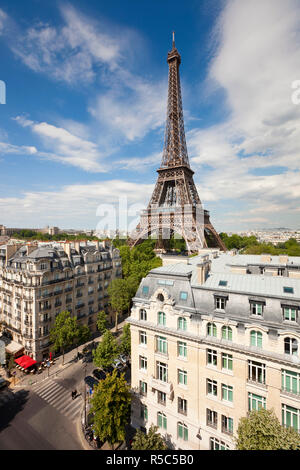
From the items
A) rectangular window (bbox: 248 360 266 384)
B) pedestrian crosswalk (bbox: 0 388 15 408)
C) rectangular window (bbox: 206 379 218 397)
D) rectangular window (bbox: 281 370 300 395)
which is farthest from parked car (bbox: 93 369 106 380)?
rectangular window (bbox: 281 370 300 395)

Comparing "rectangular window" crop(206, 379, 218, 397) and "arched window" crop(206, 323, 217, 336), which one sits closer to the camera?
"rectangular window" crop(206, 379, 218, 397)

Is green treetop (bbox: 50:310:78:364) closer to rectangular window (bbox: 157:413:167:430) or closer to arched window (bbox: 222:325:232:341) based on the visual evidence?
rectangular window (bbox: 157:413:167:430)

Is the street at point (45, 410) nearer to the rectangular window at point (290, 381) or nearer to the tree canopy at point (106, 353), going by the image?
the tree canopy at point (106, 353)

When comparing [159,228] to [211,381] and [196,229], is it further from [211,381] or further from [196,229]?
[211,381]

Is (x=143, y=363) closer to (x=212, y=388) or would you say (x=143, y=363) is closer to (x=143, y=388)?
(x=143, y=388)
